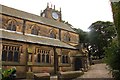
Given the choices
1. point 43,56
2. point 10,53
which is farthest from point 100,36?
point 10,53

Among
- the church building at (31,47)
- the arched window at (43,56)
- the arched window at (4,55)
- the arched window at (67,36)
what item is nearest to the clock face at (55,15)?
the arched window at (67,36)

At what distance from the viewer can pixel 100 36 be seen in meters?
58.6

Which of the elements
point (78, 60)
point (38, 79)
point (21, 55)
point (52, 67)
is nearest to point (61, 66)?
point (52, 67)

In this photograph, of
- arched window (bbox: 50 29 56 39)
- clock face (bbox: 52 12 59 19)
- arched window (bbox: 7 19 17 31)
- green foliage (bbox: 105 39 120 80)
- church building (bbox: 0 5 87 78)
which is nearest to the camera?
green foliage (bbox: 105 39 120 80)

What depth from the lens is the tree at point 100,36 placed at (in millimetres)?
57062

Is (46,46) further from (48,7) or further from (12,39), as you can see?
(48,7)

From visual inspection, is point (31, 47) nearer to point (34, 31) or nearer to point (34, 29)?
point (34, 31)

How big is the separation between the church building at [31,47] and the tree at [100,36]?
24.5 m

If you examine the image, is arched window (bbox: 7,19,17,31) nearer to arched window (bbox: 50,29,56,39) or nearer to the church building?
the church building

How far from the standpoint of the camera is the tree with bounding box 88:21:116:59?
187 feet

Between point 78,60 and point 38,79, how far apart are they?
48.3 ft

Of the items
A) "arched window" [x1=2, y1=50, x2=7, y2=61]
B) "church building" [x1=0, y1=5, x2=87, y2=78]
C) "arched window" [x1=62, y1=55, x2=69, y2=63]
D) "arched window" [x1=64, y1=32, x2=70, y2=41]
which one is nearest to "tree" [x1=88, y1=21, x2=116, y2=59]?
"arched window" [x1=64, y1=32, x2=70, y2=41]

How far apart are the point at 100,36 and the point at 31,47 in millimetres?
39909

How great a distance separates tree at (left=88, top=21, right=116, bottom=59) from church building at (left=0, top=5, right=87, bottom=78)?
24.5 metres
